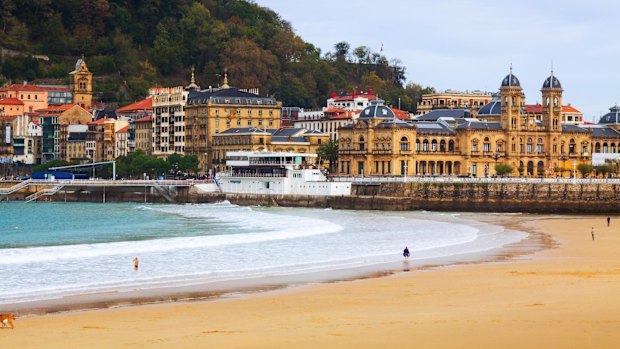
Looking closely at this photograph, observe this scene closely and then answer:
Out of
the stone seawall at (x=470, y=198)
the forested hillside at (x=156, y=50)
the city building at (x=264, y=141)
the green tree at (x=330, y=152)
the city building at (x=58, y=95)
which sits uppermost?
the forested hillside at (x=156, y=50)

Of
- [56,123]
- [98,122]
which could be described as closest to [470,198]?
[98,122]

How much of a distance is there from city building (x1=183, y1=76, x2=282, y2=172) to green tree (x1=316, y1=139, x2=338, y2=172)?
12.4m

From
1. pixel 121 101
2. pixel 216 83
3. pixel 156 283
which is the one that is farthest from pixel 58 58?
pixel 156 283

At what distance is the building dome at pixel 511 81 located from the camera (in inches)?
4341

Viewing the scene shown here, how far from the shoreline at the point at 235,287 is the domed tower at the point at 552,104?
2381 inches

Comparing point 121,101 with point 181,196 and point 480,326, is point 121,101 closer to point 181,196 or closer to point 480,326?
point 181,196

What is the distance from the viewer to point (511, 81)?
362ft

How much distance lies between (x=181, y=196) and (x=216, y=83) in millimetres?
52092

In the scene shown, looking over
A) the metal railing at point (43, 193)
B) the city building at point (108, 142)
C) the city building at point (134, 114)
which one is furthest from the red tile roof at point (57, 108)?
the metal railing at point (43, 193)

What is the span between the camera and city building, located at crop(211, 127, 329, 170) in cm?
11994

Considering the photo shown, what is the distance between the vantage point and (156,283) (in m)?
38.4

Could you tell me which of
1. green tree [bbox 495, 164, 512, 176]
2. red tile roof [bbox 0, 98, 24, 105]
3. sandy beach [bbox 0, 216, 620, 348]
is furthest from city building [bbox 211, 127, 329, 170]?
sandy beach [bbox 0, 216, 620, 348]

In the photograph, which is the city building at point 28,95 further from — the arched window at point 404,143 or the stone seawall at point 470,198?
the arched window at point 404,143

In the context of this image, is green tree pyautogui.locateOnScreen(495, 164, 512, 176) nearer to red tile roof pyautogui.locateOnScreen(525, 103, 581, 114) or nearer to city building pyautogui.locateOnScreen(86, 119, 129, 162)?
red tile roof pyautogui.locateOnScreen(525, 103, 581, 114)
